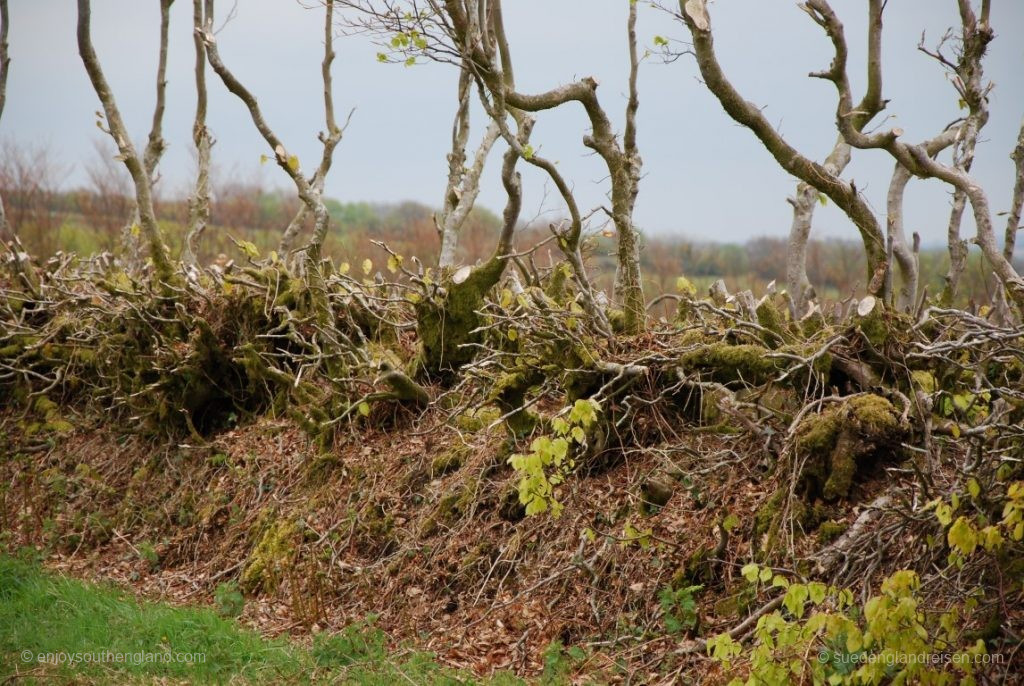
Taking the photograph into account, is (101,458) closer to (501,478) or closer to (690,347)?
(501,478)

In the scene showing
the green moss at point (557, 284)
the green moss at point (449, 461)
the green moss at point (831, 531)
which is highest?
the green moss at point (557, 284)

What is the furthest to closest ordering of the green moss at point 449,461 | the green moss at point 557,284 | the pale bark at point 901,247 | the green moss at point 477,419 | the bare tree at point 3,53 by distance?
1. the bare tree at point 3,53
2. the green moss at point 557,284
3. the green moss at point 477,419
4. the green moss at point 449,461
5. the pale bark at point 901,247

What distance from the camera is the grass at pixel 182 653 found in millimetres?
5328

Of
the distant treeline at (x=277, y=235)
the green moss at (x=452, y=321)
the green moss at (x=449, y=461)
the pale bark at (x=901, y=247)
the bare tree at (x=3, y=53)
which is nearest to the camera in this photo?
the pale bark at (x=901, y=247)

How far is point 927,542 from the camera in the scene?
15.2ft

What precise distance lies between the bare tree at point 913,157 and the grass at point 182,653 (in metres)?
3.69

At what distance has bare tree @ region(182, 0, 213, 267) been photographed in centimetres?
1309

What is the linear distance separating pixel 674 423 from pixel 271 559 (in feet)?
11.3

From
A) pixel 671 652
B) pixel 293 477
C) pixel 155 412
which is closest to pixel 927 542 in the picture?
pixel 671 652

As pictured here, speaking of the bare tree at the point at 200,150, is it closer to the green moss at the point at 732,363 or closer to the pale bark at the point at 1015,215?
the green moss at the point at 732,363

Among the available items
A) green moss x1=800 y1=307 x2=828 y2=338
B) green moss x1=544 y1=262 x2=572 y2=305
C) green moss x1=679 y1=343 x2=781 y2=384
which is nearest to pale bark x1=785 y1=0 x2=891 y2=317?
green moss x1=800 y1=307 x2=828 y2=338

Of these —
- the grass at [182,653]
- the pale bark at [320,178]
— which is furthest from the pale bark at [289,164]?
the grass at [182,653]

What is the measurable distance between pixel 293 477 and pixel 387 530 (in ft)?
5.09

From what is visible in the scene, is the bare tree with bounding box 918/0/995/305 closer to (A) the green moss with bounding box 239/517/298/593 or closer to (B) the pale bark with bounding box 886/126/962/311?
(B) the pale bark with bounding box 886/126/962/311
